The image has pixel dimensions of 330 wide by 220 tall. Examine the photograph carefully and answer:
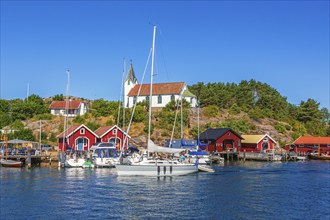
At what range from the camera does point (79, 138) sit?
84.8m

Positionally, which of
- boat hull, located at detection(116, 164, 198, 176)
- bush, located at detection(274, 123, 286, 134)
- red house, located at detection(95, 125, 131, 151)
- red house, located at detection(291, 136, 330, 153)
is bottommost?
boat hull, located at detection(116, 164, 198, 176)

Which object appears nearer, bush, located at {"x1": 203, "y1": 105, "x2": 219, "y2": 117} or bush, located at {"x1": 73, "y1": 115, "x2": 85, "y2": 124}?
bush, located at {"x1": 73, "y1": 115, "x2": 85, "y2": 124}

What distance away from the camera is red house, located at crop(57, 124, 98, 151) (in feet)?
275

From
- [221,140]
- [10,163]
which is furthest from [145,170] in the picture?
[221,140]

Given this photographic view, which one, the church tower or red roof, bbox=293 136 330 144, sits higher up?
the church tower

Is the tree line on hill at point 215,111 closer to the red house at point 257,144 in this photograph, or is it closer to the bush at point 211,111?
the bush at point 211,111

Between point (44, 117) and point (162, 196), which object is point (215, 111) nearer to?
point (44, 117)

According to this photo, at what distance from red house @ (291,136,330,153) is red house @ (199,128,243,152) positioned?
1799cm

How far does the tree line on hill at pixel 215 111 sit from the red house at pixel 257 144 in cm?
981

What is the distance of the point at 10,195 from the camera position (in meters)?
40.4

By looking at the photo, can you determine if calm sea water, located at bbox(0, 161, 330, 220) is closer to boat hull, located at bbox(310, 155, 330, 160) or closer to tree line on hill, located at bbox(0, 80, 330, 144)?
boat hull, located at bbox(310, 155, 330, 160)

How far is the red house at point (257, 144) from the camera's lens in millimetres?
98500

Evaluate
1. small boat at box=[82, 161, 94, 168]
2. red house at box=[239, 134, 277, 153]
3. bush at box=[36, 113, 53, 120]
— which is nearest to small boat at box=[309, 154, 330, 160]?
red house at box=[239, 134, 277, 153]

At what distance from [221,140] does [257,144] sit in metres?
10.2
